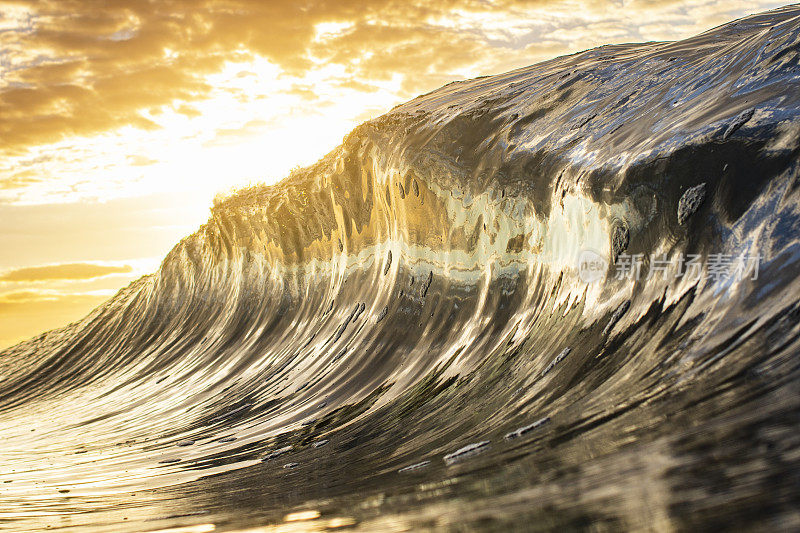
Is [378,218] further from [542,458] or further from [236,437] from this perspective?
[542,458]

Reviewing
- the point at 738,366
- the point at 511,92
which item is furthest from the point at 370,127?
the point at 738,366

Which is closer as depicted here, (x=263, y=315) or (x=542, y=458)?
(x=542, y=458)

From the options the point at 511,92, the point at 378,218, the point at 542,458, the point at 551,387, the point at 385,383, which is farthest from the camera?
the point at 378,218

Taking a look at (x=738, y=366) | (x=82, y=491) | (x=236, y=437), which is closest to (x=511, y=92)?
(x=236, y=437)

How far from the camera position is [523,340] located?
288 inches

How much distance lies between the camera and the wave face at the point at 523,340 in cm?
363

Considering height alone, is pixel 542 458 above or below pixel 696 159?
below

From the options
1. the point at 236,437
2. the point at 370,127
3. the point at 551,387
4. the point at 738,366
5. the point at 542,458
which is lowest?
the point at 542,458

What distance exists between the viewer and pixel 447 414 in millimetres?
6742

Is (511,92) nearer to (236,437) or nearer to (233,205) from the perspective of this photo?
(236,437)

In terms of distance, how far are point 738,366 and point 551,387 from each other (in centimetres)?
186

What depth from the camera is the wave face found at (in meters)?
3.63

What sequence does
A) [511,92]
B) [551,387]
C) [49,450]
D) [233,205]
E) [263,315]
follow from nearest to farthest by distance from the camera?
[551,387], [511,92], [49,450], [263,315], [233,205]

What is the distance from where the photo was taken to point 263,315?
1598 centimetres
